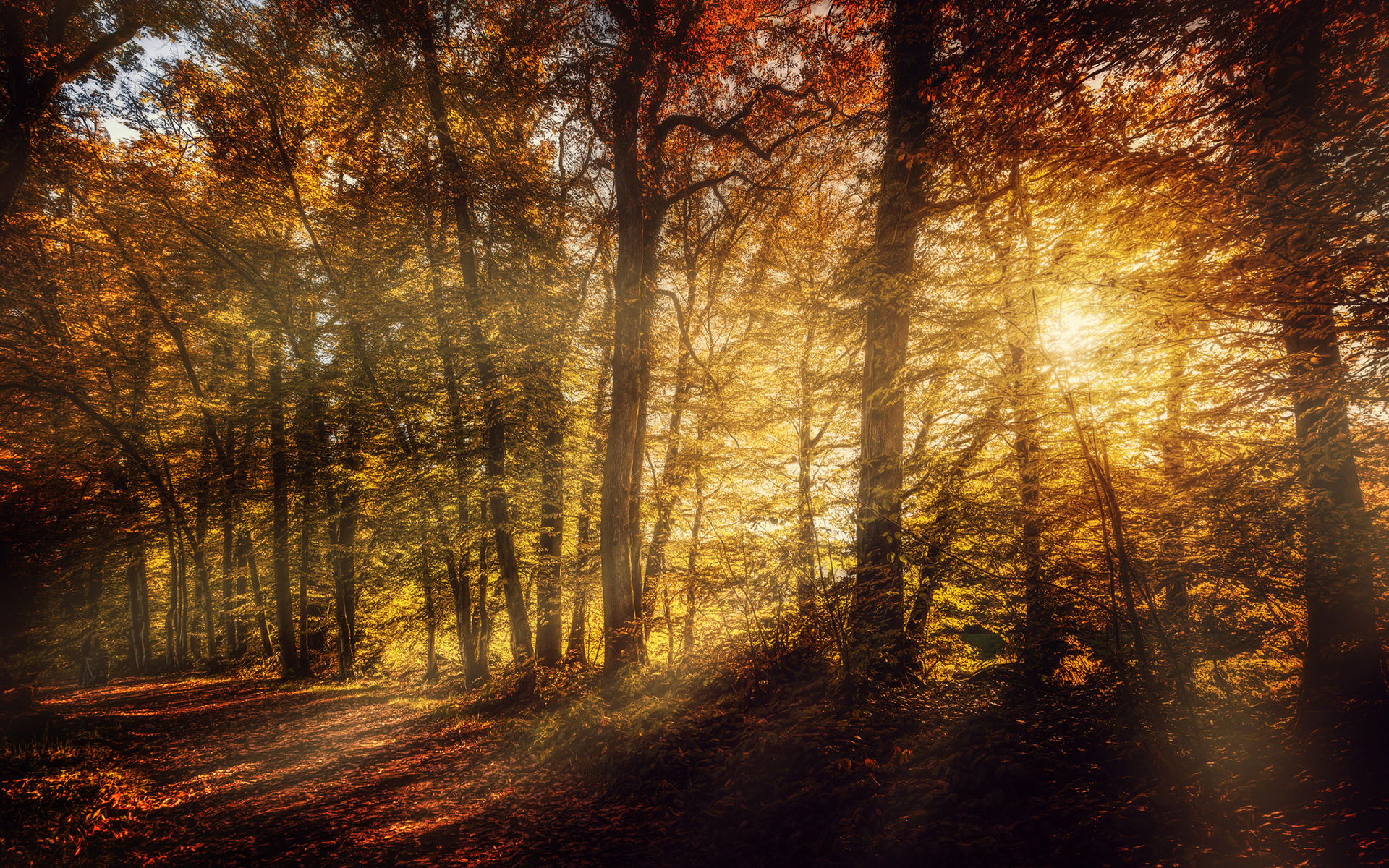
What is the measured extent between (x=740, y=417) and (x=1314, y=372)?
25.4 feet

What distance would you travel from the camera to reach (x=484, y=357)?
1004 centimetres

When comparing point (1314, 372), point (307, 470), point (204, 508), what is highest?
point (307, 470)

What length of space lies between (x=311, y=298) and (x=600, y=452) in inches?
433

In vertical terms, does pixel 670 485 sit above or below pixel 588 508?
above

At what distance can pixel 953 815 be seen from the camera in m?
3.17

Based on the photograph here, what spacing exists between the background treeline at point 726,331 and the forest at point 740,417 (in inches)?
2.6

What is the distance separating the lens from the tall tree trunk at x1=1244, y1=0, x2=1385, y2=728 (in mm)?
2896

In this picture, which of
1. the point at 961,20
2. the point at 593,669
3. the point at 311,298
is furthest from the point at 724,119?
the point at 311,298

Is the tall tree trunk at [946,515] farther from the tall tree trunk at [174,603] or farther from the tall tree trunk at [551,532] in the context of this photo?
the tall tree trunk at [174,603]

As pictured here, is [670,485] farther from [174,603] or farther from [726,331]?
[174,603]

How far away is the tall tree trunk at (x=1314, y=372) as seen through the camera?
290 centimetres

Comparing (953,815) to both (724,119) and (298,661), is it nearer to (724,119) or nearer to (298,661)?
(724,119)

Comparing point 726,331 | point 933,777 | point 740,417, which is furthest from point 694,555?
point 726,331

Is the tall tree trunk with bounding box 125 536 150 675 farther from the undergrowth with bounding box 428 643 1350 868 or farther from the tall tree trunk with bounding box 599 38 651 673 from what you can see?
the undergrowth with bounding box 428 643 1350 868
